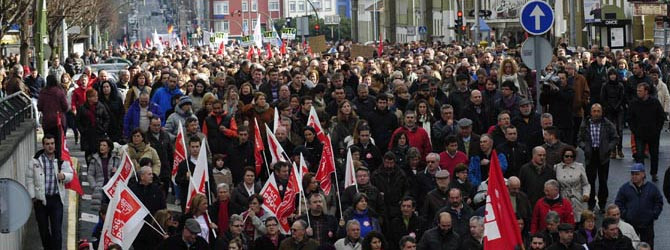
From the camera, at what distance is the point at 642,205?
17.3 meters

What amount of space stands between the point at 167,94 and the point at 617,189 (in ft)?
23.1

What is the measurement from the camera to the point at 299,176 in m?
17.8

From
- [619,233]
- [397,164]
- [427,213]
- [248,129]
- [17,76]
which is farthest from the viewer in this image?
[17,76]

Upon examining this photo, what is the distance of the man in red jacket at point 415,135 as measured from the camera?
2070cm

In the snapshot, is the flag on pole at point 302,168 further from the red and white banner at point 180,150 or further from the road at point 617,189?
the road at point 617,189

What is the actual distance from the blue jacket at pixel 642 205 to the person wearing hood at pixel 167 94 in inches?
412

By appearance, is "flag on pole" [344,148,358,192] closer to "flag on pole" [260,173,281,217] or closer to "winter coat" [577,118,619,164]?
"flag on pole" [260,173,281,217]

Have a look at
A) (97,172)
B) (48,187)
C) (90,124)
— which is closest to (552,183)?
(48,187)

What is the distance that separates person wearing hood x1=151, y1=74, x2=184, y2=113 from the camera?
87.4 ft

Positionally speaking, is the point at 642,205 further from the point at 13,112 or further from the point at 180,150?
the point at 13,112

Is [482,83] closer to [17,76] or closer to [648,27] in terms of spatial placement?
[17,76]

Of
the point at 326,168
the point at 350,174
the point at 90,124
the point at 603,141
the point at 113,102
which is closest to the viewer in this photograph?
the point at 350,174

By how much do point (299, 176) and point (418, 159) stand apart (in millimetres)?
1763

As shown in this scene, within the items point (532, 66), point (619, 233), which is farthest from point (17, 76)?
point (619, 233)
